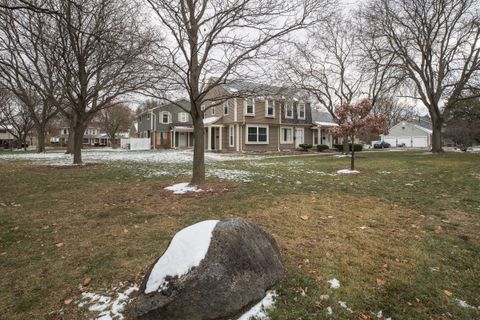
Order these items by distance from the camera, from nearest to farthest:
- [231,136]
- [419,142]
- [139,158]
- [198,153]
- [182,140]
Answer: [198,153] → [139,158] → [231,136] → [182,140] → [419,142]

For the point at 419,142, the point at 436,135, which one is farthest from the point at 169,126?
the point at 419,142

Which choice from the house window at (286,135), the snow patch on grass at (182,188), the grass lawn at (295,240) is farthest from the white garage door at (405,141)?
the snow patch on grass at (182,188)

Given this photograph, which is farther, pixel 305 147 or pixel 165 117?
pixel 165 117

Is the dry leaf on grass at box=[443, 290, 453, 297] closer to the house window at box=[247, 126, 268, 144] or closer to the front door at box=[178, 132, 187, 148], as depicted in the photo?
the house window at box=[247, 126, 268, 144]

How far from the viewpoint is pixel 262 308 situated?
116 inches

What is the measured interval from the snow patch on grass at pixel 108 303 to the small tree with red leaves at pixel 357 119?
1073 centimetres

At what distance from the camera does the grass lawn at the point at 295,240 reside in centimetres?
311

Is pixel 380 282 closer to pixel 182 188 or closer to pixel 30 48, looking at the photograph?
pixel 182 188

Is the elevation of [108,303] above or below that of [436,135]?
below

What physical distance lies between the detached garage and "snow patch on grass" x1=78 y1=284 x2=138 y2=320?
57270 mm

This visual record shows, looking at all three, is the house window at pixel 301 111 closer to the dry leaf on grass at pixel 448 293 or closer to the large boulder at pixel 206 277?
the dry leaf on grass at pixel 448 293

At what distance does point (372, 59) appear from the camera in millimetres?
19484

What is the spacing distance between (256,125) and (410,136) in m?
39.4

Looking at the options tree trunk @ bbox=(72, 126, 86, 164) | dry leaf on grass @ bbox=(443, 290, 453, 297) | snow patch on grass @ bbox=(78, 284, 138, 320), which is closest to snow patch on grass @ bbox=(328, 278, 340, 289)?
dry leaf on grass @ bbox=(443, 290, 453, 297)
